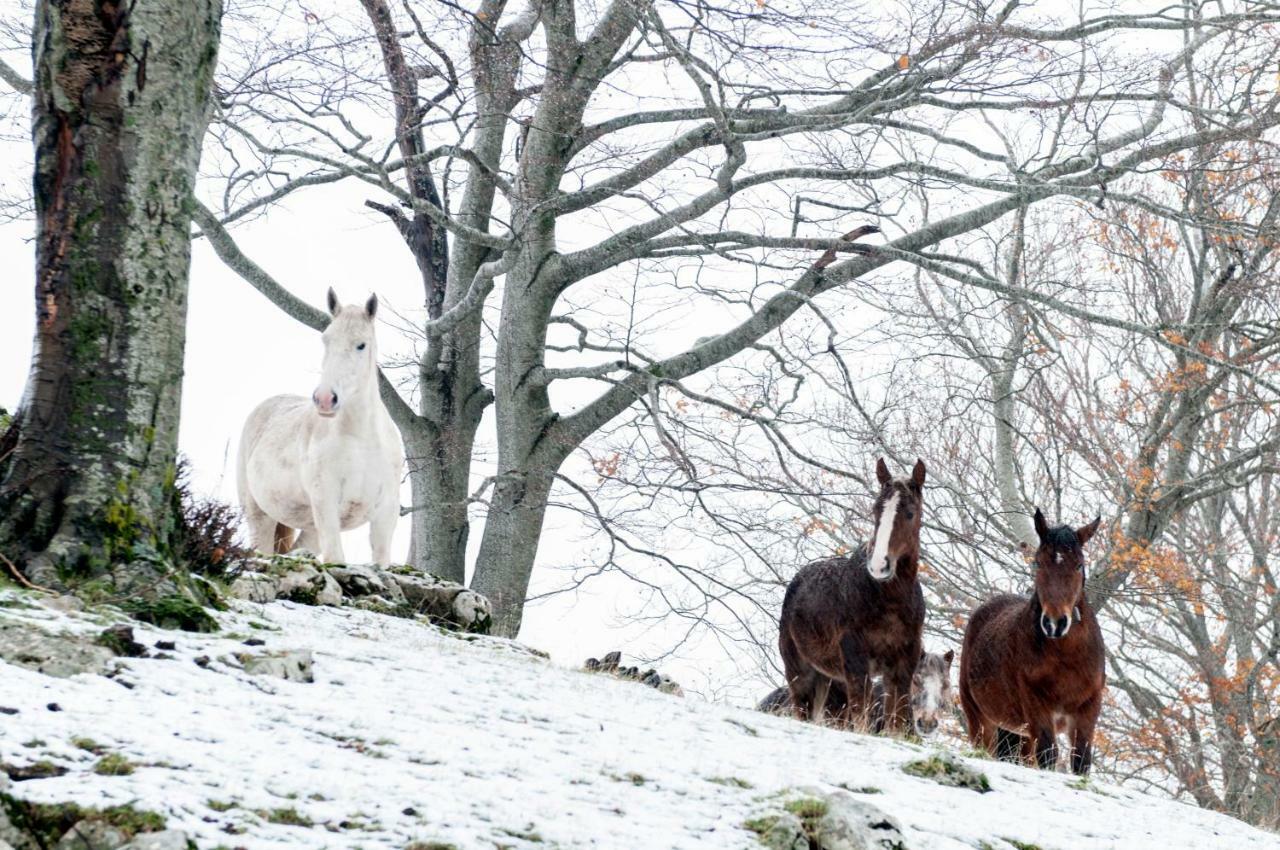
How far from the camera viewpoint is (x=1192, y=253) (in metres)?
17.8

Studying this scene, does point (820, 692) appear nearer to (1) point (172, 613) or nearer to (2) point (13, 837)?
(1) point (172, 613)

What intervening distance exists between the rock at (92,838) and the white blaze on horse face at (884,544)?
613cm

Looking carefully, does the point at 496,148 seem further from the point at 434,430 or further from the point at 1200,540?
the point at 1200,540

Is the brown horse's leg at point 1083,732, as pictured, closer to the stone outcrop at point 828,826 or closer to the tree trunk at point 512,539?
the stone outcrop at point 828,826

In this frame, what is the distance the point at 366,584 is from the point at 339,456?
1.71 meters

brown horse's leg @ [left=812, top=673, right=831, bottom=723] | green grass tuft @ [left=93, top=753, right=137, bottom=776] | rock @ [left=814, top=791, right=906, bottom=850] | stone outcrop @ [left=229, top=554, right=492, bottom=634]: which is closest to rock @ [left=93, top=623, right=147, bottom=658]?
green grass tuft @ [left=93, top=753, right=137, bottom=776]

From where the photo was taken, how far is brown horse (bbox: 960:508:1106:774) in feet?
29.6

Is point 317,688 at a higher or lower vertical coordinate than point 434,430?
lower

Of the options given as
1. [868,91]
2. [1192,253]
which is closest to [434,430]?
[868,91]

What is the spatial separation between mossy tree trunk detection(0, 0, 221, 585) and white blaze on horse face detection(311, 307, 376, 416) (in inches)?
123

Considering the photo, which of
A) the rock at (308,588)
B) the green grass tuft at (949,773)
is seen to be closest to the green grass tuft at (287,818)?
the green grass tuft at (949,773)

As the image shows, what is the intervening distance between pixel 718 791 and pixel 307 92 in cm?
830

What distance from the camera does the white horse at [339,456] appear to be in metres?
10.4

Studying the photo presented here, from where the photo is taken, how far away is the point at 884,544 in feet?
30.4
